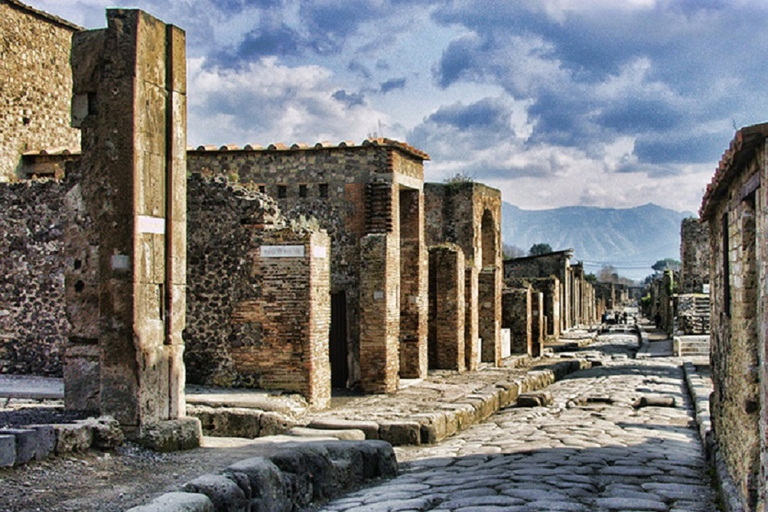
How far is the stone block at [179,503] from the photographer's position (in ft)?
18.9

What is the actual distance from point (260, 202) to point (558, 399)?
754 cm

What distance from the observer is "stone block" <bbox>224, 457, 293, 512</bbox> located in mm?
7055

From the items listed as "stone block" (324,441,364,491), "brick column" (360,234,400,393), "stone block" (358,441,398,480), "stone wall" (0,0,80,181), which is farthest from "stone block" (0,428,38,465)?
"stone wall" (0,0,80,181)

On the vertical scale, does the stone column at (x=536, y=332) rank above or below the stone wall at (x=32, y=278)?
below

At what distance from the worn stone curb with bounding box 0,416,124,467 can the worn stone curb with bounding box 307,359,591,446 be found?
4018mm

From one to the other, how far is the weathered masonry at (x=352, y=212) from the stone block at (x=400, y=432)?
13.4 ft

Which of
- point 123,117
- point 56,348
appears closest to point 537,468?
point 123,117

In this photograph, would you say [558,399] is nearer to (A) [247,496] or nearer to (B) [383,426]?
(B) [383,426]

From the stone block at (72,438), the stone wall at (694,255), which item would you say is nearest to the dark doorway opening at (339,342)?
the stone block at (72,438)

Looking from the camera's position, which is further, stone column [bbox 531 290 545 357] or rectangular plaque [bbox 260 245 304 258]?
stone column [bbox 531 290 545 357]

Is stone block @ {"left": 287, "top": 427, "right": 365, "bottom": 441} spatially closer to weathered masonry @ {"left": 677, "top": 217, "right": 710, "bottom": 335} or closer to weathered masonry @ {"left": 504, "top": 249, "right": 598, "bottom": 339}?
weathered masonry @ {"left": 504, "top": 249, "right": 598, "bottom": 339}

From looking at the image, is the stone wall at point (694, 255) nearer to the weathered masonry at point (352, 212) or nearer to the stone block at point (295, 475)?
the weathered masonry at point (352, 212)

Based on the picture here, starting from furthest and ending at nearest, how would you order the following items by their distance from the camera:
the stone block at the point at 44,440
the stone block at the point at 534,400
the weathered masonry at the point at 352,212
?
1. the weathered masonry at the point at 352,212
2. the stone block at the point at 534,400
3. the stone block at the point at 44,440

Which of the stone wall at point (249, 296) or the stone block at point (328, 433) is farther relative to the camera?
the stone wall at point (249, 296)
